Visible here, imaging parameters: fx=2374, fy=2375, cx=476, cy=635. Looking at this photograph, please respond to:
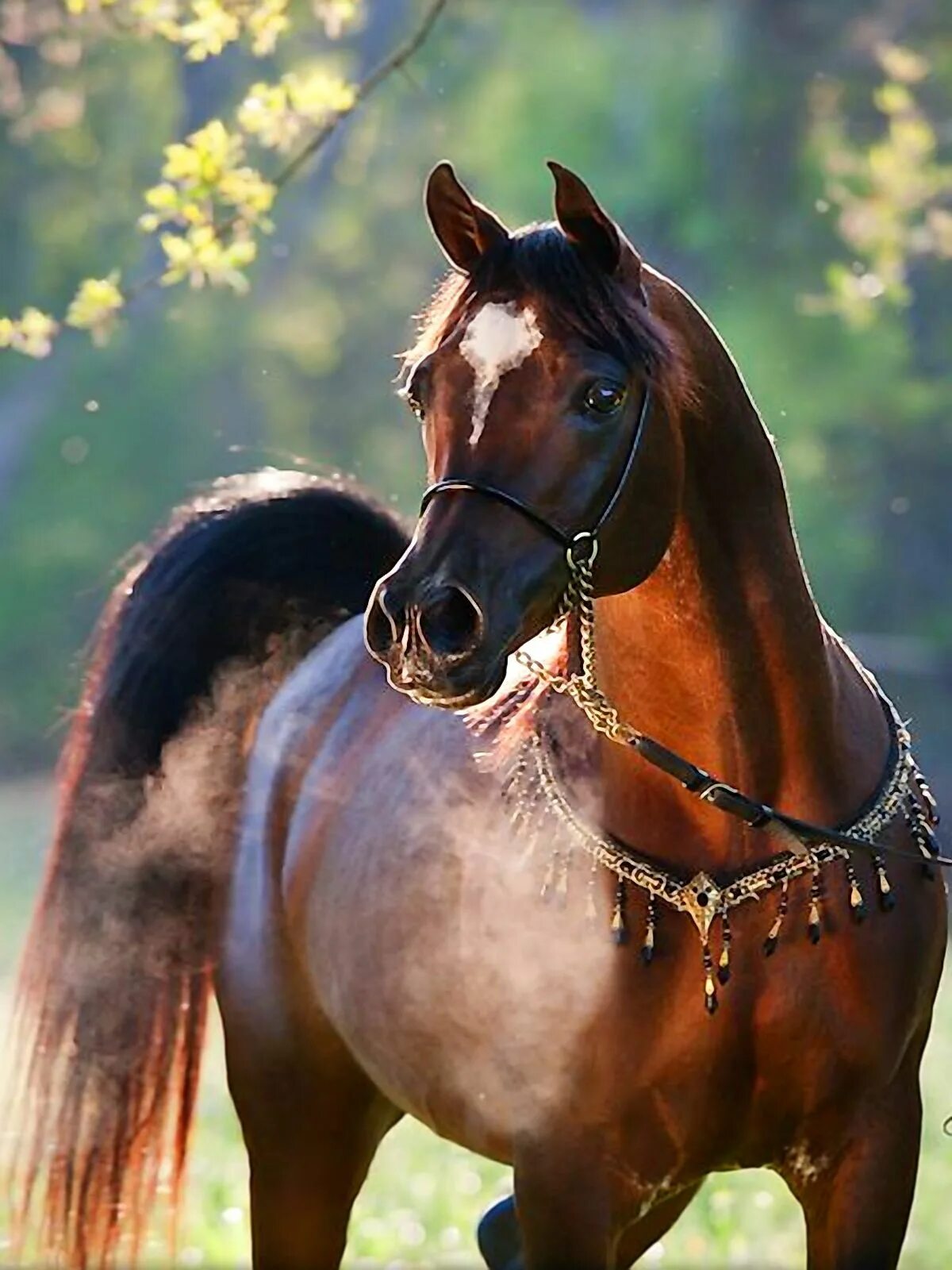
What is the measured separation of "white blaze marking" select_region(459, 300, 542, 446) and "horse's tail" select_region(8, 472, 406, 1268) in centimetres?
166

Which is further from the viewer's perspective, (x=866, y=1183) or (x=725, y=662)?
(x=866, y=1183)

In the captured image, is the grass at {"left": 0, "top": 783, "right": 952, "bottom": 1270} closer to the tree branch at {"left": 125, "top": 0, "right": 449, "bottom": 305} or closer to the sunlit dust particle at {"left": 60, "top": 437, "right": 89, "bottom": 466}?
the tree branch at {"left": 125, "top": 0, "right": 449, "bottom": 305}

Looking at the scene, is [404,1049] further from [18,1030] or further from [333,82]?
[333,82]

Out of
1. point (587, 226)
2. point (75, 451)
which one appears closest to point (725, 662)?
point (587, 226)

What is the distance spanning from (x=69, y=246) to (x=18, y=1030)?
68.5 ft

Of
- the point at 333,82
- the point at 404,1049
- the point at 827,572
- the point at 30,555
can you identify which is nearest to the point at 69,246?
the point at 30,555

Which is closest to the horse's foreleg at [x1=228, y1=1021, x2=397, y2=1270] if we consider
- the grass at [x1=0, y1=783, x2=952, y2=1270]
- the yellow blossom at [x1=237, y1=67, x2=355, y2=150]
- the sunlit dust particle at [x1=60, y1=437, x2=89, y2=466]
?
the grass at [x1=0, y1=783, x2=952, y2=1270]

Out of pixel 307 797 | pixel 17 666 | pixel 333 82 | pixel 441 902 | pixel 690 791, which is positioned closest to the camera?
pixel 690 791

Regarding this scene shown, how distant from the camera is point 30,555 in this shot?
78.2 feet

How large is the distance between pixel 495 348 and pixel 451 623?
36 centimetres

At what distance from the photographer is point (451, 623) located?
2.85 metres

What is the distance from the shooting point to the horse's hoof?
432 cm

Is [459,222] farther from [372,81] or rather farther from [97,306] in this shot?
[97,306]

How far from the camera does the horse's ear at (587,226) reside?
9.72 ft
